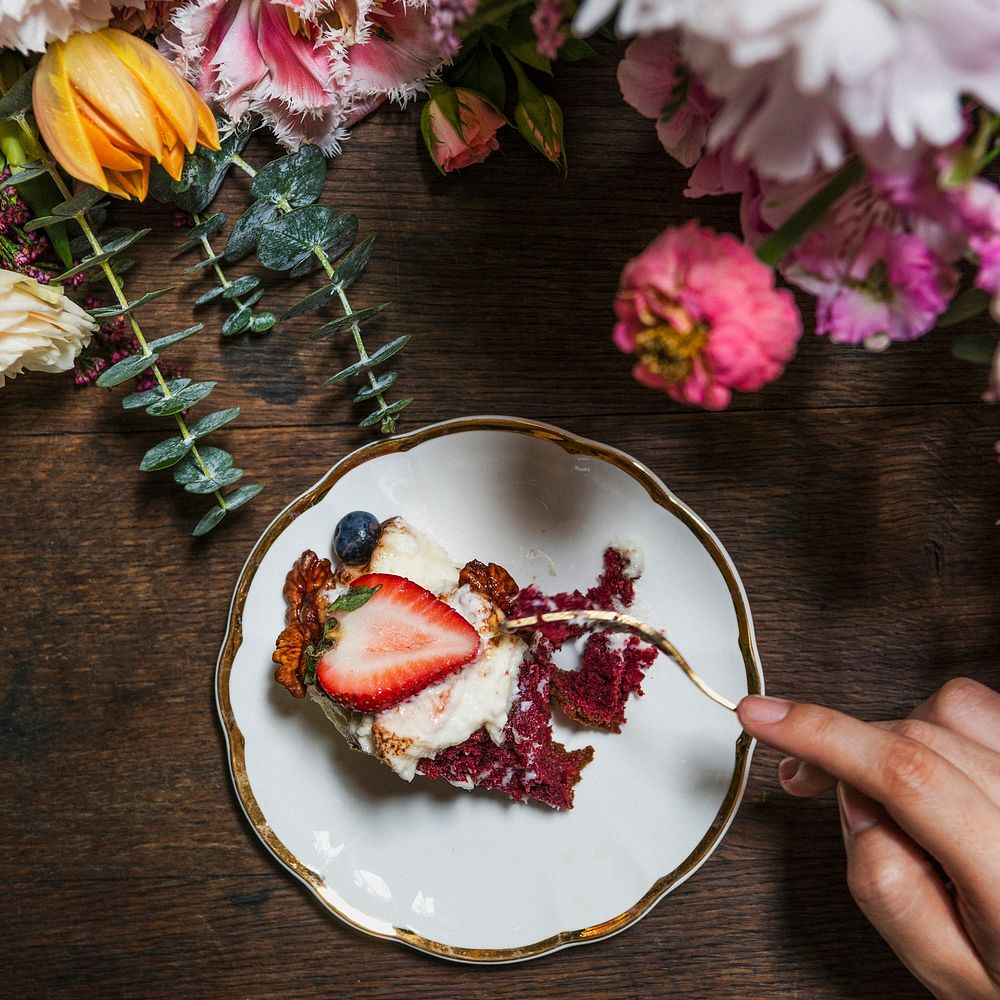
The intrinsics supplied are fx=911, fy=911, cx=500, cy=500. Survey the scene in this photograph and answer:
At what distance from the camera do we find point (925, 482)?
108 cm

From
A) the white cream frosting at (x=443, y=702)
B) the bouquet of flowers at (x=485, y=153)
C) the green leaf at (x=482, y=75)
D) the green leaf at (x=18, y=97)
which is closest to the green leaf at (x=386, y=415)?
the bouquet of flowers at (x=485, y=153)

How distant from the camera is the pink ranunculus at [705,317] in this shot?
600 millimetres

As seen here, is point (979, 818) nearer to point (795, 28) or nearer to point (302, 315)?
point (795, 28)

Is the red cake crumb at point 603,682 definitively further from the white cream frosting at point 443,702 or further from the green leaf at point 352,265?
the green leaf at point 352,265

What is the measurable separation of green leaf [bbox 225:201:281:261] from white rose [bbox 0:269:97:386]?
7.0 inches

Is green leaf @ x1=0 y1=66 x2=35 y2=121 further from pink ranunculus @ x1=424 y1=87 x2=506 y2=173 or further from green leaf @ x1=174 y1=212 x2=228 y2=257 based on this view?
pink ranunculus @ x1=424 y1=87 x2=506 y2=173

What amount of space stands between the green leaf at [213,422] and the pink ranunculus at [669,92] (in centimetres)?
53

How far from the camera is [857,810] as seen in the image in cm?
91

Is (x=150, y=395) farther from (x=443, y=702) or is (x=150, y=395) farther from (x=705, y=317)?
(x=705, y=317)

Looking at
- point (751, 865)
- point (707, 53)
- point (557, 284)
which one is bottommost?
point (751, 865)

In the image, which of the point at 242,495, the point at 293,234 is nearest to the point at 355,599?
the point at 242,495

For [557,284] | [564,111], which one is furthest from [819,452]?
[564,111]

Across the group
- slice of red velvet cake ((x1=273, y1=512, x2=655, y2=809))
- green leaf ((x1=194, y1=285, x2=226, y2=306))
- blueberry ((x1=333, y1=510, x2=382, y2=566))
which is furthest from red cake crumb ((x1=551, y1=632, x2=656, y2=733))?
green leaf ((x1=194, y1=285, x2=226, y2=306))

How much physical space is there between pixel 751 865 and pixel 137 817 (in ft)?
2.49
